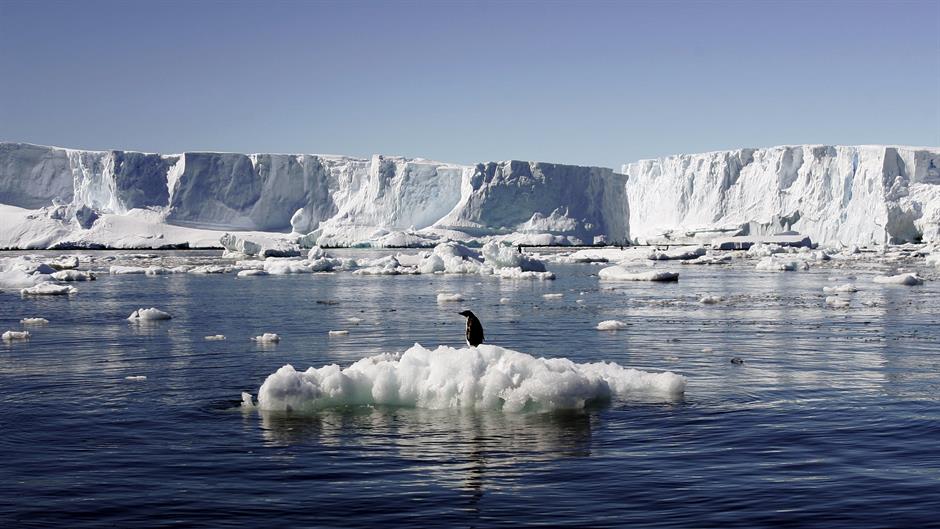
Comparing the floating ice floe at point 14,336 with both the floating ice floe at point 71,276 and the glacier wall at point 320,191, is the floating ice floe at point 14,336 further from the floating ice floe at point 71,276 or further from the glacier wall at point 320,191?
the glacier wall at point 320,191

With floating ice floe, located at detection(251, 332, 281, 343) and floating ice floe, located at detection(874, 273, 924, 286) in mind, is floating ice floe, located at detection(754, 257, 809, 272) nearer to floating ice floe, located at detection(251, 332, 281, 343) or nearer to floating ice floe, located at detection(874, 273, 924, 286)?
floating ice floe, located at detection(874, 273, 924, 286)

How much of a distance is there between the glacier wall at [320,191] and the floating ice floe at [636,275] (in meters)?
62.8

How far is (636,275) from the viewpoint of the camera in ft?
131

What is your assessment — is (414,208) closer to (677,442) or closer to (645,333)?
(645,333)

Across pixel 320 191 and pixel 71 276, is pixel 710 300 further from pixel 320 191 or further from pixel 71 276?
pixel 320 191

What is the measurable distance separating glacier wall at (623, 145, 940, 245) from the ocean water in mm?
66735

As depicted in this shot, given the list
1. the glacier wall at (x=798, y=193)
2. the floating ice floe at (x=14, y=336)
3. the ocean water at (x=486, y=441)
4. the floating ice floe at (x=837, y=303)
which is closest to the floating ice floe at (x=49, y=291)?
the floating ice floe at (x=14, y=336)

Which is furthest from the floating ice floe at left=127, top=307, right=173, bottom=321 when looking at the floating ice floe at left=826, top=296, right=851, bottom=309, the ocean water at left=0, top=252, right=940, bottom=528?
the floating ice floe at left=826, top=296, right=851, bottom=309

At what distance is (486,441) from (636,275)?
31.5m

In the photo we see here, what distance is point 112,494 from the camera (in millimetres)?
7441

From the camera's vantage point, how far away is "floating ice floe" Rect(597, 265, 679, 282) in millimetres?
38500

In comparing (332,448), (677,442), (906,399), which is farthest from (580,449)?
(906,399)

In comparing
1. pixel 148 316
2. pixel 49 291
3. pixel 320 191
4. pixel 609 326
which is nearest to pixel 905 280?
pixel 609 326

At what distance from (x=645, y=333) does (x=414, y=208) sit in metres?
94.9
